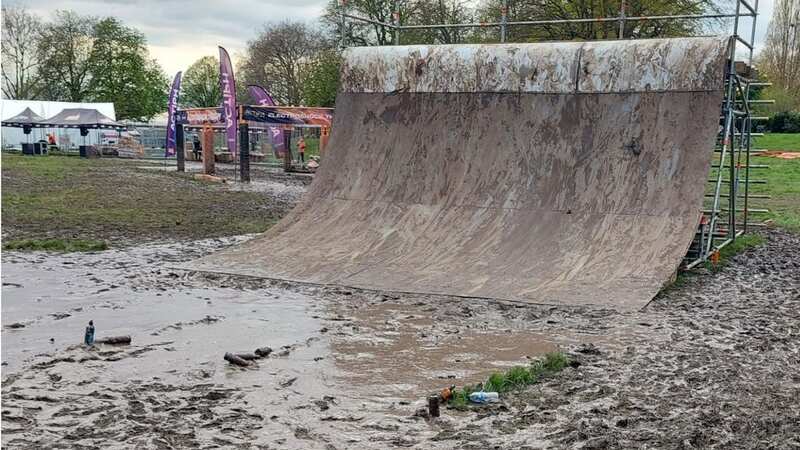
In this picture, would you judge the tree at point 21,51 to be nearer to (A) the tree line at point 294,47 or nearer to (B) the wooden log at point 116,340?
(A) the tree line at point 294,47

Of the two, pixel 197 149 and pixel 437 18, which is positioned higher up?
pixel 437 18

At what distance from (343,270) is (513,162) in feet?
8.48

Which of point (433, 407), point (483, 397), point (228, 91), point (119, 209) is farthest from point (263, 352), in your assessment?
point (228, 91)

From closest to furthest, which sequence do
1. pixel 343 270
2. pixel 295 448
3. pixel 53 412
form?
pixel 295 448
pixel 53 412
pixel 343 270

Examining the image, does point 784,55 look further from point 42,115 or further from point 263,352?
point 263,352

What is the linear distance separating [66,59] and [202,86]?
47.3 ft

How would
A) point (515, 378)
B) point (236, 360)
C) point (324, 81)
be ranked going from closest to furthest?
1. point (515, 378)
2. point (236, 360)
3. point (324, 81)

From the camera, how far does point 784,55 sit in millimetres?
39938

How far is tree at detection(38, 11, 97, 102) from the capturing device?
2048 inches

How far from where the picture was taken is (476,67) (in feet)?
31.5

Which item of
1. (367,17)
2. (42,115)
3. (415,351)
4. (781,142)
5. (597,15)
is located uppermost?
(367,17)

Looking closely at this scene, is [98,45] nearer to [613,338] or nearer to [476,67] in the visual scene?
[476,67]

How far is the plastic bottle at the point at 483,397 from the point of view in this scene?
437cm

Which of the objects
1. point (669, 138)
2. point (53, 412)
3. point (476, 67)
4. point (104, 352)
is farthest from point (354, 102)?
point (53, 412)
